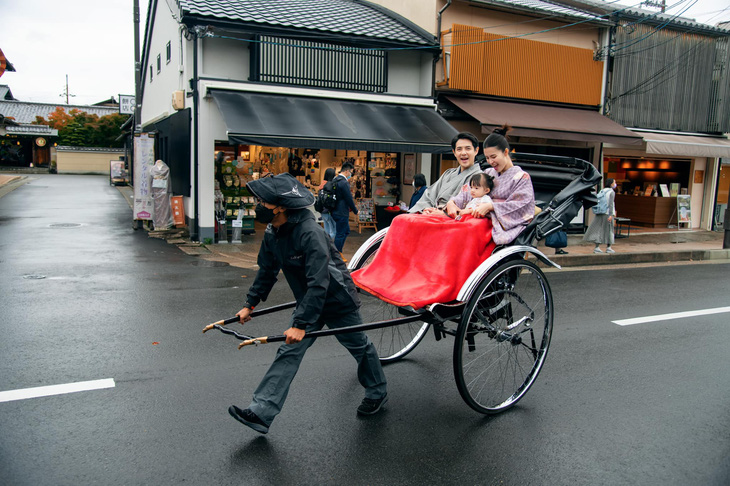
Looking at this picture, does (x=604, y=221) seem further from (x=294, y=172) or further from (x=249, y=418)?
(x=249, y=418)

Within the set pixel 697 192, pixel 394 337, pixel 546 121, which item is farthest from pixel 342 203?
pixel 697 192

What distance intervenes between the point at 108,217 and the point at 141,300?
34.2 feet

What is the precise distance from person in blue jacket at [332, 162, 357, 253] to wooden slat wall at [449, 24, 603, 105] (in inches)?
196

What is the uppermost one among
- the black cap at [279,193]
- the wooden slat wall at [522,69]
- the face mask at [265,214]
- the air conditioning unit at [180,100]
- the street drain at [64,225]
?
the wooden slat wall at [522,69]

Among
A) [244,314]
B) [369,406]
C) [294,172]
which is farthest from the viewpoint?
[294,172]

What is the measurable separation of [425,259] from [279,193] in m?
1.34

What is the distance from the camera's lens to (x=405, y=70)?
45.7 ft

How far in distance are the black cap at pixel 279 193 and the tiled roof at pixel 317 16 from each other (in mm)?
9166

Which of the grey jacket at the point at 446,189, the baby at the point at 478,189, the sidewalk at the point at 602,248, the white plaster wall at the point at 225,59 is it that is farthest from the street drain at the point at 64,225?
the baby at the point at 478,189

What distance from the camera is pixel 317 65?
504 inches

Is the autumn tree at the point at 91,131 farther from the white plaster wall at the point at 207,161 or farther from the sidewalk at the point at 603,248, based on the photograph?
the white plaster wall at the point at 207,161

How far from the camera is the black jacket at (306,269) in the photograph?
11.6 ft

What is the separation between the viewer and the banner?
13.6m

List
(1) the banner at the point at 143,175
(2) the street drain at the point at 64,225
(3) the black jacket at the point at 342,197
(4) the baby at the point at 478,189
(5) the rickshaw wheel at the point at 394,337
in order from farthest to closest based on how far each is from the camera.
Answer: (2) the street drain at the point at 64,225, (1) the banner at the point at 143,175, (3) the black jacket at the point at 342,197, (5) the rickshaw wheel at the point at 394,337, (4) the baby at the point at 478,189
